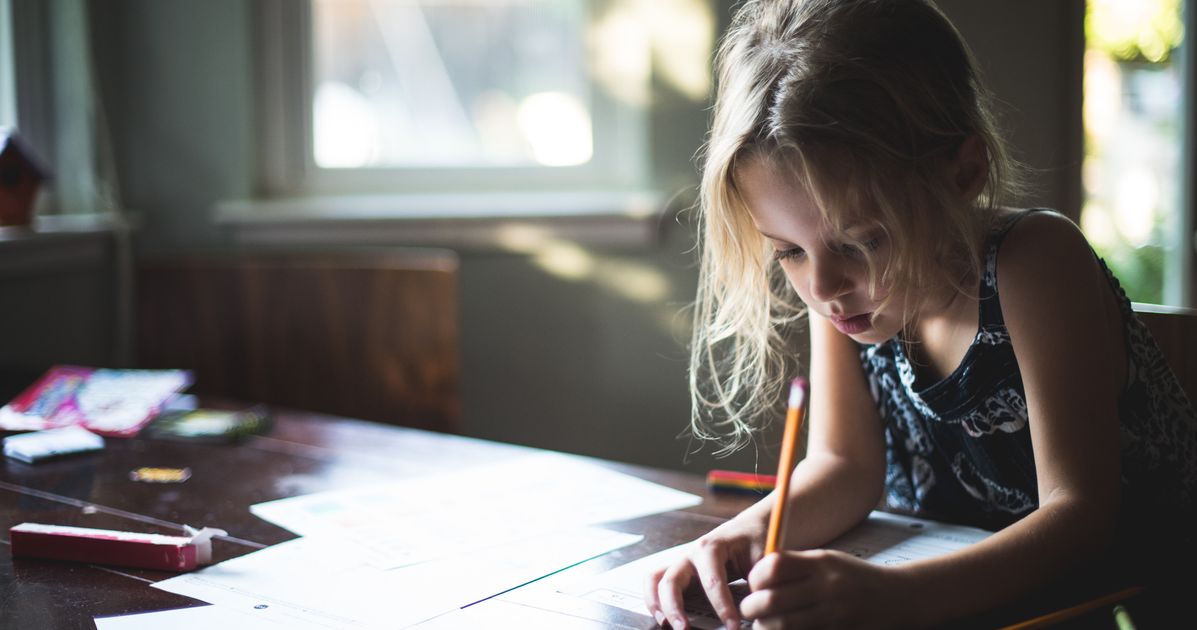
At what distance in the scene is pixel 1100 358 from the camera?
77 centimetres

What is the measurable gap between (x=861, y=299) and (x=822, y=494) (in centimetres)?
17

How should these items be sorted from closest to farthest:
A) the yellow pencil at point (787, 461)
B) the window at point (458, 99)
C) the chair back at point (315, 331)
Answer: the yellow pencil at point (787, 461) → the chair back at point (315, 331) → the window at point (458, 99)

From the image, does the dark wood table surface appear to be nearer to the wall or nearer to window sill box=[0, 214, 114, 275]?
window sill box=[0, 214, 114, 275]

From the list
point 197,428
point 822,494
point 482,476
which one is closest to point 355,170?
point 197,428

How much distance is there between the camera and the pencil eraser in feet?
2.59

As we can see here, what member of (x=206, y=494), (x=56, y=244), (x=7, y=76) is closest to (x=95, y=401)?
(x=206, y=494)

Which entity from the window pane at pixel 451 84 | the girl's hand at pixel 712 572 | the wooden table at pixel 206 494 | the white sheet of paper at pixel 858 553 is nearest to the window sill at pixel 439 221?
the window pane at pixel 451 84

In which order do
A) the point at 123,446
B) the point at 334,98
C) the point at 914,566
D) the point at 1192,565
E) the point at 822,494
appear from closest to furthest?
the point at 914,566
the point at 1192,565
the point at 822,494
the point at 123,446
the point at 334,98

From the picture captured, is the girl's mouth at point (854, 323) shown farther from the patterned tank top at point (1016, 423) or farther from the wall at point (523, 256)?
the wall at point (523, 256)

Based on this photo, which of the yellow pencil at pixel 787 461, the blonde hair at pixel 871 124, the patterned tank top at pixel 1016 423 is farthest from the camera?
the patterned tank top at pixel 1016 423

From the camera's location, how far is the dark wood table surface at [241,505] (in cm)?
69

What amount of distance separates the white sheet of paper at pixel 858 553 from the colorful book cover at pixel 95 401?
2.45 feet

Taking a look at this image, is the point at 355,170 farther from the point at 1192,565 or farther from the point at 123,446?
the point at 1192,565

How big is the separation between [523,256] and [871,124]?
1.46 metres
